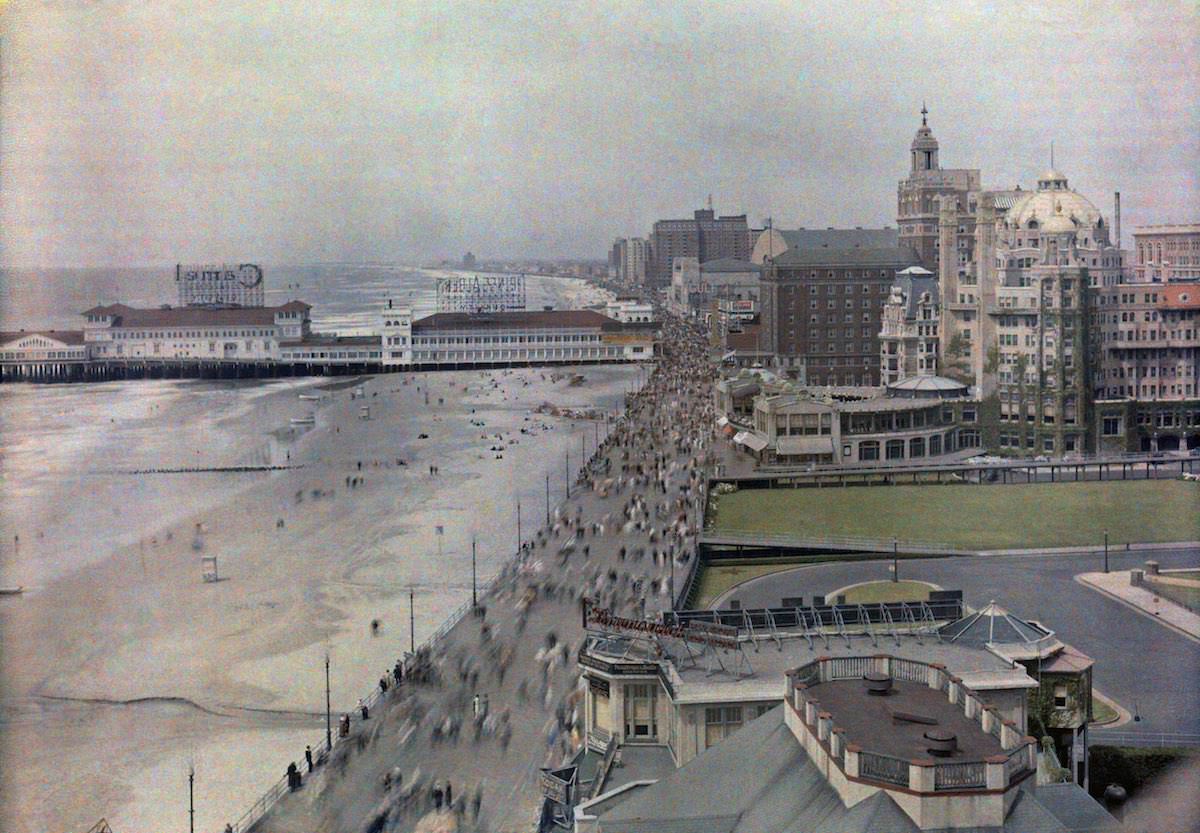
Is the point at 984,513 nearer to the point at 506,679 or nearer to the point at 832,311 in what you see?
the point at 506,679

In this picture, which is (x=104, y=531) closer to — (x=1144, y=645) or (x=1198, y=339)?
(x=1144, y=645)

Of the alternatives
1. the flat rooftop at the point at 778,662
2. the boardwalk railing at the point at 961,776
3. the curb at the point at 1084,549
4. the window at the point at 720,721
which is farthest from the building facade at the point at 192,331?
the boardwalk railing at the point at 961,776

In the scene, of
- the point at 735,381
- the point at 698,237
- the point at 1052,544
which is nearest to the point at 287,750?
the point at 1052,544

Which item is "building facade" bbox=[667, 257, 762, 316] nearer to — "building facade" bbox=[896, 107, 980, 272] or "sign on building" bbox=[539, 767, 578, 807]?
"building facade" bbox=[896, 107, 980, 272]

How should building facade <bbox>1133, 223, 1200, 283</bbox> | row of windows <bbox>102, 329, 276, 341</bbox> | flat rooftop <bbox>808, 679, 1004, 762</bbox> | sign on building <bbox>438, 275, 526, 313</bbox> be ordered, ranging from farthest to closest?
sign on building <bbox>438, 275, 526, 313</bbox>
row of windows <bbox>102, 329, 276, 341</bbox>
building facade <bbox>1133, 223, 1200, 283</bbox>
flat rooftop <bbox>808, 679, 1004, 762</bbox>

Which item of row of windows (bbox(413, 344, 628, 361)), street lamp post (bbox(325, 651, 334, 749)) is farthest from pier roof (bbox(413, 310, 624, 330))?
street lamp post (bbox(325, 651, 334, 749))

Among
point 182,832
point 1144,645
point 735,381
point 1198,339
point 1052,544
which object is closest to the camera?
point 182,832
